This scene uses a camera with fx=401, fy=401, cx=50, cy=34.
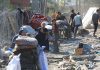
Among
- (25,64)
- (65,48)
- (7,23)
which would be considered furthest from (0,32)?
(25,64)

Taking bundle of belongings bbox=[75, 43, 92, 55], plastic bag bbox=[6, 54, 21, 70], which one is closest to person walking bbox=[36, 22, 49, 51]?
bundle of belongings bbox=[75, 43, 92, 55]

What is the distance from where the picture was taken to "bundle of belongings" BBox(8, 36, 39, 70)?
772cm

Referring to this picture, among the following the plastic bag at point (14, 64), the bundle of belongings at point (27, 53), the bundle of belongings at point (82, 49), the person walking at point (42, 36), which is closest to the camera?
the plastic bag at point (14, 64)

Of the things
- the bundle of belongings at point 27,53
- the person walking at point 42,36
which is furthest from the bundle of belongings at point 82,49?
the bundle of belongings at point 27,53

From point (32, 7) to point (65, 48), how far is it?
579 inches

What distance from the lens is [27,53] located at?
777 centimetres

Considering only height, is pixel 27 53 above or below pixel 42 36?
above

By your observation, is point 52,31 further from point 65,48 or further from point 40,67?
point 40,67

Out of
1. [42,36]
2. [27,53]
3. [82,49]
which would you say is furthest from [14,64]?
[82,49]

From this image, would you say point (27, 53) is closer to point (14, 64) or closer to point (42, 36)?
point (14, 64)

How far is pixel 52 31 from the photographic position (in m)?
17.6

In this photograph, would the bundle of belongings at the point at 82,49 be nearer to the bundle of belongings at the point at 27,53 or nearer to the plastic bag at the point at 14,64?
the bundle of belongings at the point at 27,53

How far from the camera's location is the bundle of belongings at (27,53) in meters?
7.72

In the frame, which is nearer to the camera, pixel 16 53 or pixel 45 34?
pixel 16 53
